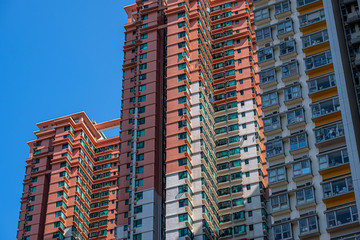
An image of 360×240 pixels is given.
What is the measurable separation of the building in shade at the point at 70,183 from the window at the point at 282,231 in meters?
48.1

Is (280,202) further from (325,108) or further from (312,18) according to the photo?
(312,18)

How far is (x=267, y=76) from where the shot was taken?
76188 millimetres

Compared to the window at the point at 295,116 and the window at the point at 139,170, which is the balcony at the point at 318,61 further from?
the window at the point at 139,170

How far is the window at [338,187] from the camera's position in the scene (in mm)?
63969

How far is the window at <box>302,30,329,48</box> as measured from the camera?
7350 cm

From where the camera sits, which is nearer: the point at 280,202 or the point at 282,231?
the point at 282,231

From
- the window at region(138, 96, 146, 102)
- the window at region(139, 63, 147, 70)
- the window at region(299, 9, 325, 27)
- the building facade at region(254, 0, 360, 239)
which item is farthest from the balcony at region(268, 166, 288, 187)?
the window at region(139, 63, 147, 70)

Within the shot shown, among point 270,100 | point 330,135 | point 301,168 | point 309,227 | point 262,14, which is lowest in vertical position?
point 309,227

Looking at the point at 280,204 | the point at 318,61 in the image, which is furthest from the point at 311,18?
the point at 280,204

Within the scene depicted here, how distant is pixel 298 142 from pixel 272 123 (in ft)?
13.4

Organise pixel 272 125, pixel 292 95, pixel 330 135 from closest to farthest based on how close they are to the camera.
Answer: pixel 330 135 < pixel 272 125 < pixel 292 95

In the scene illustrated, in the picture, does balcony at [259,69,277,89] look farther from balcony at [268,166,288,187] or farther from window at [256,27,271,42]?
balcony at [268,166,288,187]

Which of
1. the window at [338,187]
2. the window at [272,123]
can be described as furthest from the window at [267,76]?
the window at [338,187]

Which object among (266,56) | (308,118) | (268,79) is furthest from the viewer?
(266,56)
